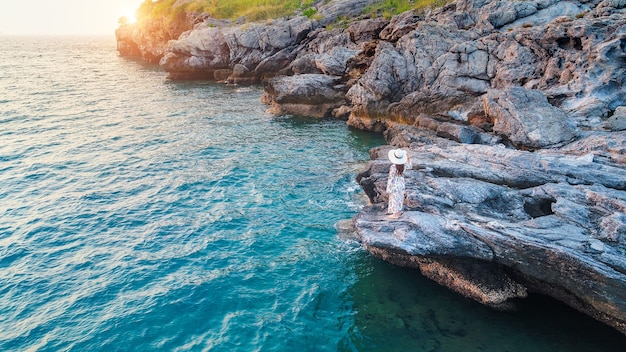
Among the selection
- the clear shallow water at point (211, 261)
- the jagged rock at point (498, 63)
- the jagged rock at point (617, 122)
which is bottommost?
the clear shallow water at point (211, 261)

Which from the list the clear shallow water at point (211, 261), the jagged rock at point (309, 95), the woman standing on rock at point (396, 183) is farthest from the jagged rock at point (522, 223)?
the jagged rock at point (309, 95)

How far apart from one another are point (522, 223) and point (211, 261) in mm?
15360

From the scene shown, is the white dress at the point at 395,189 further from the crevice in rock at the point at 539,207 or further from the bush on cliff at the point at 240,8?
the bush on cliff at the point at 240,8

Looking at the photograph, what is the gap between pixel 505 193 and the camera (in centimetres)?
1988

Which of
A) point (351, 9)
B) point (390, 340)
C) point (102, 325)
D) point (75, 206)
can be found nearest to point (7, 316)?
point (102, 325)

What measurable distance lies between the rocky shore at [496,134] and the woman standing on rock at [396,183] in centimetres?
67

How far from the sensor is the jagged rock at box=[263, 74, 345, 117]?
1946 inches

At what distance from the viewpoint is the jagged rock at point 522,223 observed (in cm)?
1531

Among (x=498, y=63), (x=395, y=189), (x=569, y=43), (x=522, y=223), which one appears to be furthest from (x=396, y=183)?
(x=569, y=43)

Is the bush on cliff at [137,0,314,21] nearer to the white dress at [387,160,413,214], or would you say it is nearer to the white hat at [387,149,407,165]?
the white dress at [387,160,413,214]

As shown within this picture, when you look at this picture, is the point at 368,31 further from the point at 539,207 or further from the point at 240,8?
the point at 539,207

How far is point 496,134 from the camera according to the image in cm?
3022

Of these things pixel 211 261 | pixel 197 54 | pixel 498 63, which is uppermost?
pixel 498 63

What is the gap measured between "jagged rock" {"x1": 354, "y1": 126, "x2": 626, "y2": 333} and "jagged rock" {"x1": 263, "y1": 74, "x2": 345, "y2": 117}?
2709 cm
